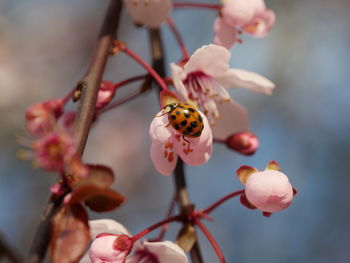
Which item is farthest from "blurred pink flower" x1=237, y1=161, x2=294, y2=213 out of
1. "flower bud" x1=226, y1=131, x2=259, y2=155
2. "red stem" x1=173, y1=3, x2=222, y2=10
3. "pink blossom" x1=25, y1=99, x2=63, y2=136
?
"red stem" x1=173, y1=3, x2=222, y2=10

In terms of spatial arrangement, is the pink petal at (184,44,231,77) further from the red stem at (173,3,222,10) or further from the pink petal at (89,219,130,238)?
the pink petal at (89,219,130,238)

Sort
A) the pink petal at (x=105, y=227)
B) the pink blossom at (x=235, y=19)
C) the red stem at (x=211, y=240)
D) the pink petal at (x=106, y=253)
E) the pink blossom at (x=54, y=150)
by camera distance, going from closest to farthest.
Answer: the pink blossom at (x=54, y=150) < the pink petal at (x=106, y=253) < the red stem at (x=211, y=240) < the pink petal at (x=105, y=227) < the pink blossom at (x=235, y=19)

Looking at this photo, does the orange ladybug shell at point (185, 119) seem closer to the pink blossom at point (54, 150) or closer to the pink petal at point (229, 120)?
the pink blossom at point (54, 150)

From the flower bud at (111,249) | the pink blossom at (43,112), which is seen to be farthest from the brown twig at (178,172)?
the pink blossom at (43,112)

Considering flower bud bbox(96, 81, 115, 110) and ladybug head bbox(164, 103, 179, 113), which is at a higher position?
ladybug head bbox(164, 103, 179, 113)

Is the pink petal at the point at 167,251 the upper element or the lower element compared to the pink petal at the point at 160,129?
lower

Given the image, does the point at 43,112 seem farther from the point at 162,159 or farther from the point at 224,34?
the point at 224,34

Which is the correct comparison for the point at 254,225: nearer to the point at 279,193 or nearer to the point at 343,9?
the point at 343,9

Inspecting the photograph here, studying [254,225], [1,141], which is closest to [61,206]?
[1,141]
